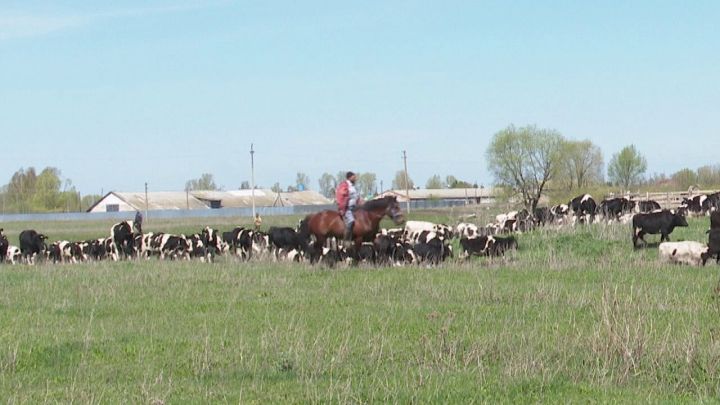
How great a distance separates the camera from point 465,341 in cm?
1211

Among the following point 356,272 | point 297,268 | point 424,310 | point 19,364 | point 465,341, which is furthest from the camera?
point 297,268

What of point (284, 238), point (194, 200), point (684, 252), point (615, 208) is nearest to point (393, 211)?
point (684, 252)

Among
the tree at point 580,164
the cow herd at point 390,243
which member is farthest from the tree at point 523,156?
the cow herd at point 390,243

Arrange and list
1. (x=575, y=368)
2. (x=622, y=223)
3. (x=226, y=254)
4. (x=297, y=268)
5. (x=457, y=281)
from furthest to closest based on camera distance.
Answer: (x=622, y=223)
(x=226, y=254)
(x=297, y=268)
(x=457, y=281)
(x=575, y=368)

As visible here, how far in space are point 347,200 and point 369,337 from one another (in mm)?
10754

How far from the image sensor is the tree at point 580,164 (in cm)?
9612

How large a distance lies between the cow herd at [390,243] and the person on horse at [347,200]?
86 centimetres

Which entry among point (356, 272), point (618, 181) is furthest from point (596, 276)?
point (618, 181)

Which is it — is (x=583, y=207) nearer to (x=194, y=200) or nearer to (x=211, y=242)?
(x=211, y=242)

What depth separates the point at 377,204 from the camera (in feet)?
77.1

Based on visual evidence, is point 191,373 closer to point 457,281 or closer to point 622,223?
point 457,281

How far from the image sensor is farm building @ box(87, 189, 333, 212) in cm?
12356

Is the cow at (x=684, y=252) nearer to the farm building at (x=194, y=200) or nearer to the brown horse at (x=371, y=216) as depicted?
the brown horse at (x=371, y=216)

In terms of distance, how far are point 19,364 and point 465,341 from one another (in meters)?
5.23
